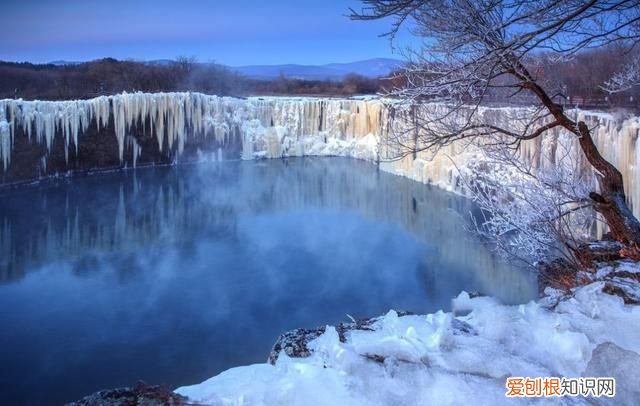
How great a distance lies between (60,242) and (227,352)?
548 centimetres

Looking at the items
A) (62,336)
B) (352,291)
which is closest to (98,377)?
(62,336)

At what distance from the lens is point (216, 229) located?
10.1m

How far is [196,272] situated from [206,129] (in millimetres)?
11708

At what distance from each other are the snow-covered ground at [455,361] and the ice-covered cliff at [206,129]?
7.50 m

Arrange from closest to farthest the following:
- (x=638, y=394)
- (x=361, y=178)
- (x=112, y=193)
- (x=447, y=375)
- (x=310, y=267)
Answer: (x=638, y=394)
(x=447, y=375)
(x=310, y=267)
(x=112, y=193)
(x=361, y=178)

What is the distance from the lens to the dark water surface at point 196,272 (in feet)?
16.2

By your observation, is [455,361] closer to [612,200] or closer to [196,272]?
[612,200]

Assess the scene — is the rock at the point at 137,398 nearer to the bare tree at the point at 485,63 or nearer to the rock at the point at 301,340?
the rock at the point at 301,340

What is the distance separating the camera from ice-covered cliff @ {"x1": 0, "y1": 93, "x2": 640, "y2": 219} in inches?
544

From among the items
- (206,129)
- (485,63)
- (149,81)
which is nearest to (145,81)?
(149,81)

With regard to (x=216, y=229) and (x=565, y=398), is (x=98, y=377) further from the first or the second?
(x=216, y=229)

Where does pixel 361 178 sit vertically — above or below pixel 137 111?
below

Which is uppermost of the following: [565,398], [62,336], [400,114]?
[400,114]

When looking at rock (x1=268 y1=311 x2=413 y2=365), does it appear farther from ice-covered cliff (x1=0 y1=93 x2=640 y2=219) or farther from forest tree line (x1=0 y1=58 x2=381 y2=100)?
forest tree line (x1=0 y1=58 x2=381 y2=100)
